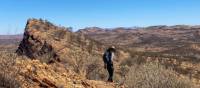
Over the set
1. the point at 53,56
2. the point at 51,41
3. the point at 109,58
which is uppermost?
the point at 109,58

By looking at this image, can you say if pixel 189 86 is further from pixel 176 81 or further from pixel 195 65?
pixel 195 65

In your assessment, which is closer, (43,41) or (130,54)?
(43,41)

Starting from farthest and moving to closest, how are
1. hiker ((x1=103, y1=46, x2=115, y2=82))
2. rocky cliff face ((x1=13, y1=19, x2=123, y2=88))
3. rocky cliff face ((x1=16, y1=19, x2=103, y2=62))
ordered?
rocky cliff face ((x1=16, y1=19, x2=103, y2=62)) → hiker ((x1=103, y1=46, x2=115, y2=82)) → rocky cliff face ((x1=13, y1=19, x2=123, y2=88))

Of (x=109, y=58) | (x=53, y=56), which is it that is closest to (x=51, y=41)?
(x=53, y=56)

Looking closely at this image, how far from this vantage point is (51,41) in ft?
172

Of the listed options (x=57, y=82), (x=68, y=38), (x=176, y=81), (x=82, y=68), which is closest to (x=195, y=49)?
(x=68, y=38)

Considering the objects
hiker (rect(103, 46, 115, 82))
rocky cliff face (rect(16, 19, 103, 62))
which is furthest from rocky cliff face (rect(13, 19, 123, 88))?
hiker (rect(103, 46, 115, 82))

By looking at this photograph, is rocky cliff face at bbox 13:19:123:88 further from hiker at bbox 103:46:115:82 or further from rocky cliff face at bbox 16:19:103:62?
hiker at bbox 103:46:115:82

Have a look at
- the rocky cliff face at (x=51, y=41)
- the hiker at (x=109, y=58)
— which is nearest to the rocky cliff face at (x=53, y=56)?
the rocky cliff face at (x=51, y=41)

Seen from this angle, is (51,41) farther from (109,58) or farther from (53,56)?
(109,58)

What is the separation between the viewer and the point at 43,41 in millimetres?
52375

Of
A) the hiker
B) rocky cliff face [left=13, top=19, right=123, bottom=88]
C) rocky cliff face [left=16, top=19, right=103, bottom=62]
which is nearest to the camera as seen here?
rocky cliff face [left=13, top=19, right=123, bottom=88]

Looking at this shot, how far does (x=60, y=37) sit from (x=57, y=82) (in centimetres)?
4142

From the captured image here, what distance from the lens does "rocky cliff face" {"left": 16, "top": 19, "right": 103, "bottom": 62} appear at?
161 ft
